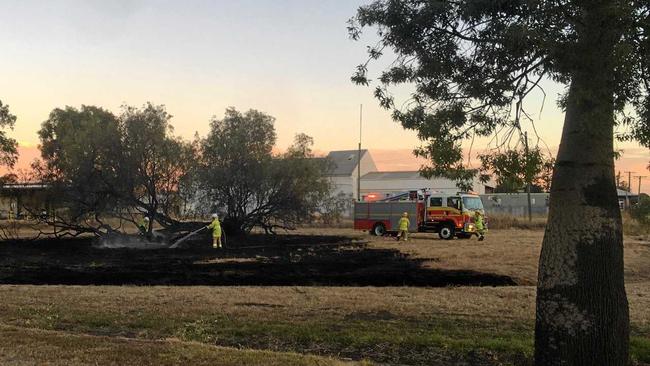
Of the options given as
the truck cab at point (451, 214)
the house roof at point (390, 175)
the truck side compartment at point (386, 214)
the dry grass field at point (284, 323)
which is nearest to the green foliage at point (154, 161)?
the truck side compartment at point (386, 214)

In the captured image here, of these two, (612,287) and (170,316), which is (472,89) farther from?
(170,316)

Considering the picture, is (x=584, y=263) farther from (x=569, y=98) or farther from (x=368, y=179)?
(x=368, y=179)

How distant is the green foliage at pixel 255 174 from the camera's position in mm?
32125

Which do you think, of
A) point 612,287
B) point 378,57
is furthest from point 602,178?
point 378,57

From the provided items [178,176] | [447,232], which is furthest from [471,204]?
[178,176]

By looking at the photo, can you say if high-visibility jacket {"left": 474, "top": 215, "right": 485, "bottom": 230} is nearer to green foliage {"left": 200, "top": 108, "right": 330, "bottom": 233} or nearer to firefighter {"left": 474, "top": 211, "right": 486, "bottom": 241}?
firefighter {"left": 474, "top": 211, "right": 486, "bottom": 241}

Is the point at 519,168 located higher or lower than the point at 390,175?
lower

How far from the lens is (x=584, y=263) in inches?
229

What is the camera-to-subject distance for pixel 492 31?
5.42 metres

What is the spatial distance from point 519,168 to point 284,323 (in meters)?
4.00

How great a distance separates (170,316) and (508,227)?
37559 millimetres

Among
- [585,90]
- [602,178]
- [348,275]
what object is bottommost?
[348,275]

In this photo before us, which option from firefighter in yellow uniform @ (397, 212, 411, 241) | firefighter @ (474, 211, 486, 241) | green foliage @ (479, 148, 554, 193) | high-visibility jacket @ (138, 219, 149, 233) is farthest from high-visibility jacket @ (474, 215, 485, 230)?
green foliage @ (479, 148, 554, 193)

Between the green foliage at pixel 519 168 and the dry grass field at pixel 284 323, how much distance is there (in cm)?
196
